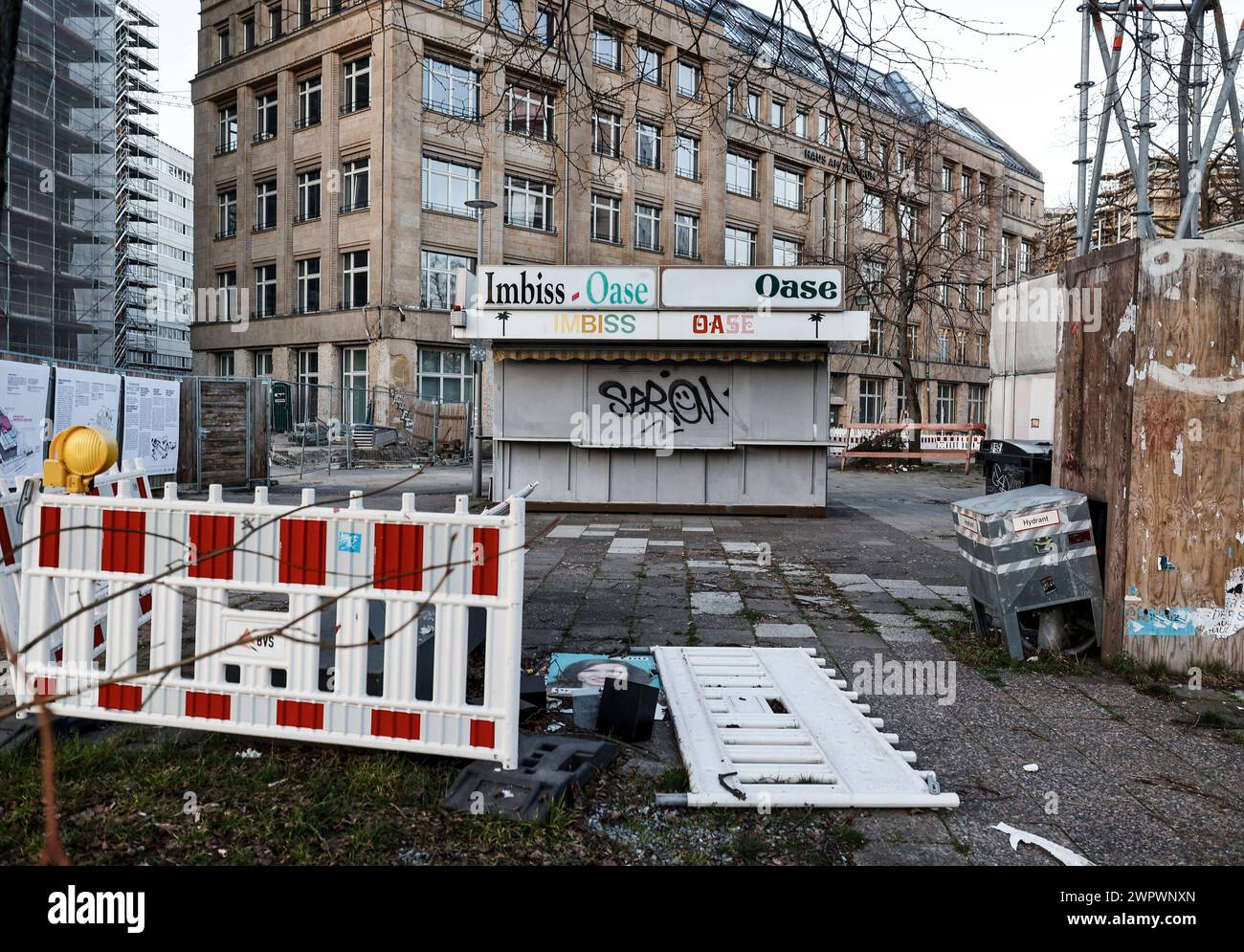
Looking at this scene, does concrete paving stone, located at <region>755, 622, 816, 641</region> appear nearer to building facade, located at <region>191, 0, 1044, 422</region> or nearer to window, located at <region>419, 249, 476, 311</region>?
building facade, located at <region>191, 0, 1044, 422</region>

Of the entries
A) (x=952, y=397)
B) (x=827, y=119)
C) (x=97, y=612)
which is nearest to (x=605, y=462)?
(x=827, y=119)

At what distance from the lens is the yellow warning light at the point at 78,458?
3836mm

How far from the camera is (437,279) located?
33.4 m

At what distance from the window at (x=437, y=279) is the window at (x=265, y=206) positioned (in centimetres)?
733

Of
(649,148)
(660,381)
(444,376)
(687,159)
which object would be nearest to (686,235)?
(687,159)

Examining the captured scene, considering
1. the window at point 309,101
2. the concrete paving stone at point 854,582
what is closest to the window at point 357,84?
the window at point 309,101

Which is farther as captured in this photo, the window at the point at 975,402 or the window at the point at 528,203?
the window at the point at 975,402

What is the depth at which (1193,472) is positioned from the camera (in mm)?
5211

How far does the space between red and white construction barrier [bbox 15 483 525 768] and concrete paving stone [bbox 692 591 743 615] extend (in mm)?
3641

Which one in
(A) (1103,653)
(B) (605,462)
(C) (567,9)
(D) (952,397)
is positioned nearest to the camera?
Answer: (C) (567,9)

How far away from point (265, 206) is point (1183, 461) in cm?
3701

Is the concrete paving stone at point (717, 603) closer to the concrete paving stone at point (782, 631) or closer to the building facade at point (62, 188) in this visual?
the concrete paving stone at point (782, 631)

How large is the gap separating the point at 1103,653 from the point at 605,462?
9357 mm
